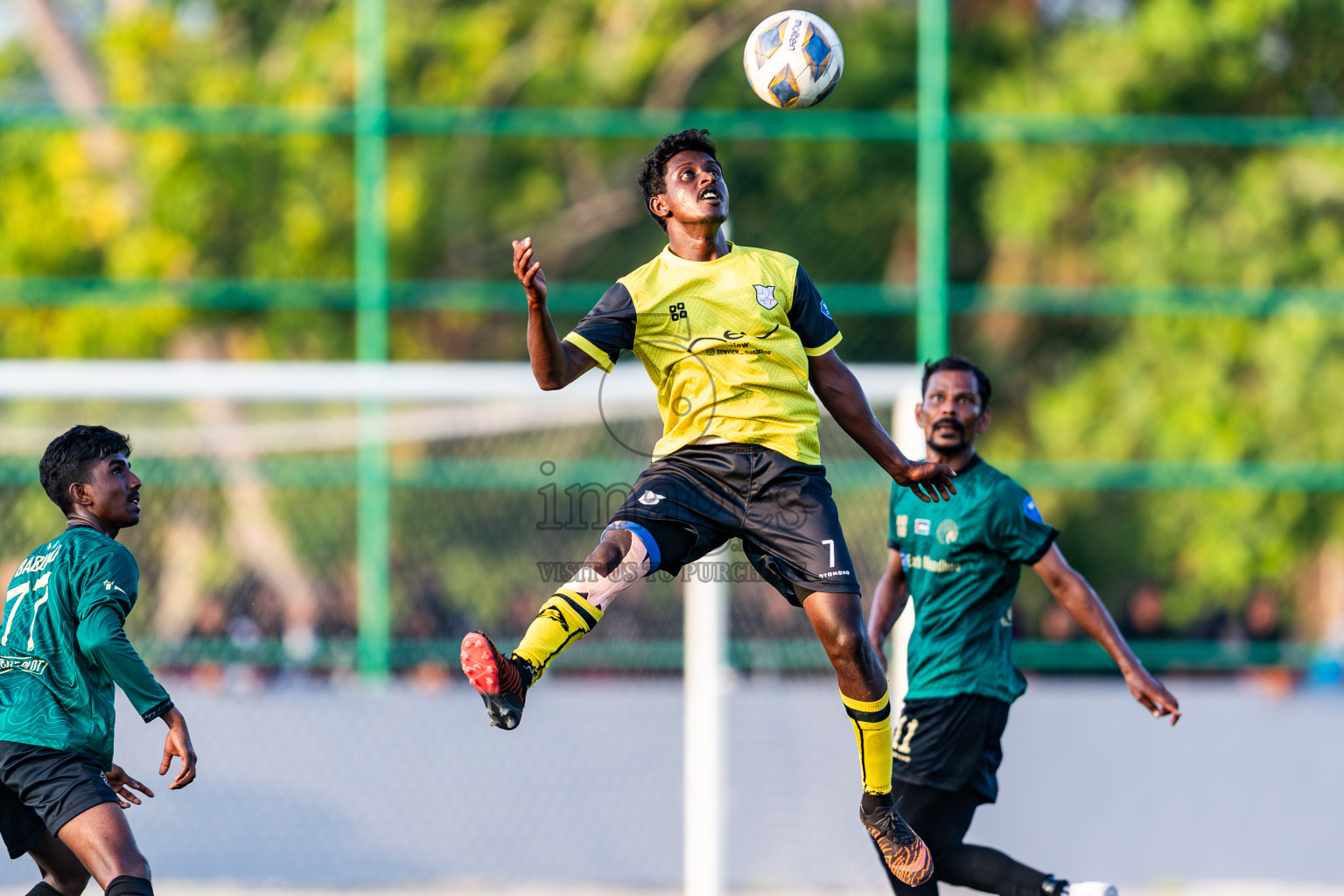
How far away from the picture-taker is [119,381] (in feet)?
26.7

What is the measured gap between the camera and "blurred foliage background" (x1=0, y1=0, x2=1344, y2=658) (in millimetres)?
15672

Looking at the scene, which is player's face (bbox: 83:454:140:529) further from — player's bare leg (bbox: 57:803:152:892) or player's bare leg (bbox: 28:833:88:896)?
player's bare leg (bbox: 28:833:88:896)

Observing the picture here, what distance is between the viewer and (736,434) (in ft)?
17.3

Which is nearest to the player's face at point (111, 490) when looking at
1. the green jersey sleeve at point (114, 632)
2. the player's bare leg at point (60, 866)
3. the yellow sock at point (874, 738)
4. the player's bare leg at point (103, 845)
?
the green jersey sleeve at point (114, 632)

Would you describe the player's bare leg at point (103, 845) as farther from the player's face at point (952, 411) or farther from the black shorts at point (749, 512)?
the player's face at point (952, 411)

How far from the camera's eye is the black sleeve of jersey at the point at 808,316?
540cm

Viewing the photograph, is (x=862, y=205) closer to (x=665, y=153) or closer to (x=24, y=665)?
(x=665, y=153)

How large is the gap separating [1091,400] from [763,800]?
384 inches


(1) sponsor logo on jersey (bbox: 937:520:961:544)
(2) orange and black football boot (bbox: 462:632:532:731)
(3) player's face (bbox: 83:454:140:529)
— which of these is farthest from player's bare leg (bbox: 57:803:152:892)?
(1) sponsor logo on jersey (bbox: 937:520:961:544)

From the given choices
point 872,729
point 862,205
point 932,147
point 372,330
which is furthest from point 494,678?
point 862,205

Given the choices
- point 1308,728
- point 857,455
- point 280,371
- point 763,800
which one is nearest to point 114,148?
point 280,371

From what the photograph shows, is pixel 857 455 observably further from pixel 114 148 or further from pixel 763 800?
pixel 114 148

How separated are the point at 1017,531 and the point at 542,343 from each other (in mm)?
1999

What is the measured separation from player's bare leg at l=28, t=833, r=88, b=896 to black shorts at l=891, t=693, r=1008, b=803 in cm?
297
